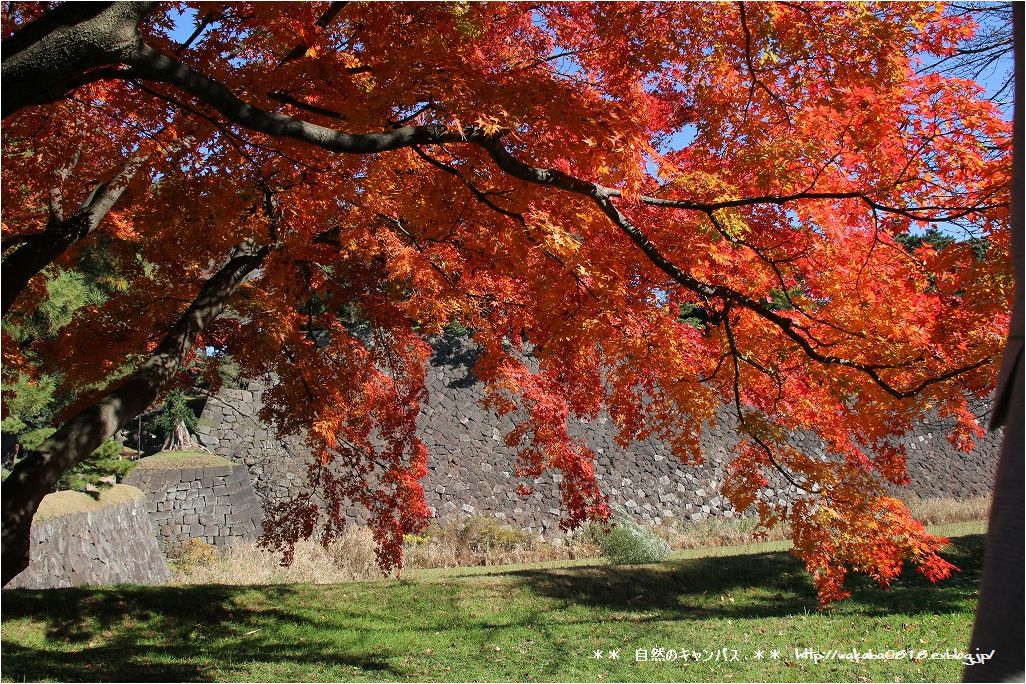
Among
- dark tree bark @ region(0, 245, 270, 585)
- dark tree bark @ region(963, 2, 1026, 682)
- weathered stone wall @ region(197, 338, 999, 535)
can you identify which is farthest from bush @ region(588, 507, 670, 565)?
dark tree bark @ region(963, 2, 1026, 682)

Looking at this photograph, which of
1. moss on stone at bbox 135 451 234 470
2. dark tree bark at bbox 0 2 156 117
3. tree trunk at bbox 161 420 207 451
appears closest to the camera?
dark tree bark at bbox 0 2 156 117

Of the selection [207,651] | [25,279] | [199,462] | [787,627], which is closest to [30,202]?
[25,279]

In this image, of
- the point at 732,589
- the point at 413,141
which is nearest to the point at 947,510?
the point at 732,589

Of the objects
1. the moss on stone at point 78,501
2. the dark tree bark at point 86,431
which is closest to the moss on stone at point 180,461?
the moss on stone at point 78,501

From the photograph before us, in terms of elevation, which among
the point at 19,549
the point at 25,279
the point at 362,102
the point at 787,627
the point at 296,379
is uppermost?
the point at 362,102

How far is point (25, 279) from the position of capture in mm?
6812

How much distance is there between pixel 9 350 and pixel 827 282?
8.63 meters

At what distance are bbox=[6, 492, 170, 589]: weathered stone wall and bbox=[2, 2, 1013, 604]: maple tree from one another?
373 cm

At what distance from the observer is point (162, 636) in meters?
8.58

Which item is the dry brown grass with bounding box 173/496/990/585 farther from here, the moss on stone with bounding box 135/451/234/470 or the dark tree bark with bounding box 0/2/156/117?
the dark tree bark with bounding box 0/2/156/117

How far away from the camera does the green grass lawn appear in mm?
7438

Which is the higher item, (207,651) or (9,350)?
(9,350)

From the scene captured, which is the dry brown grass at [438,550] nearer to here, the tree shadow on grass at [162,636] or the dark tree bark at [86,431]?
the tree shadow on grass at [162,636]

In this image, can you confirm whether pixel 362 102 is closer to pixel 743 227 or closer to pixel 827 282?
pixel 743 227
